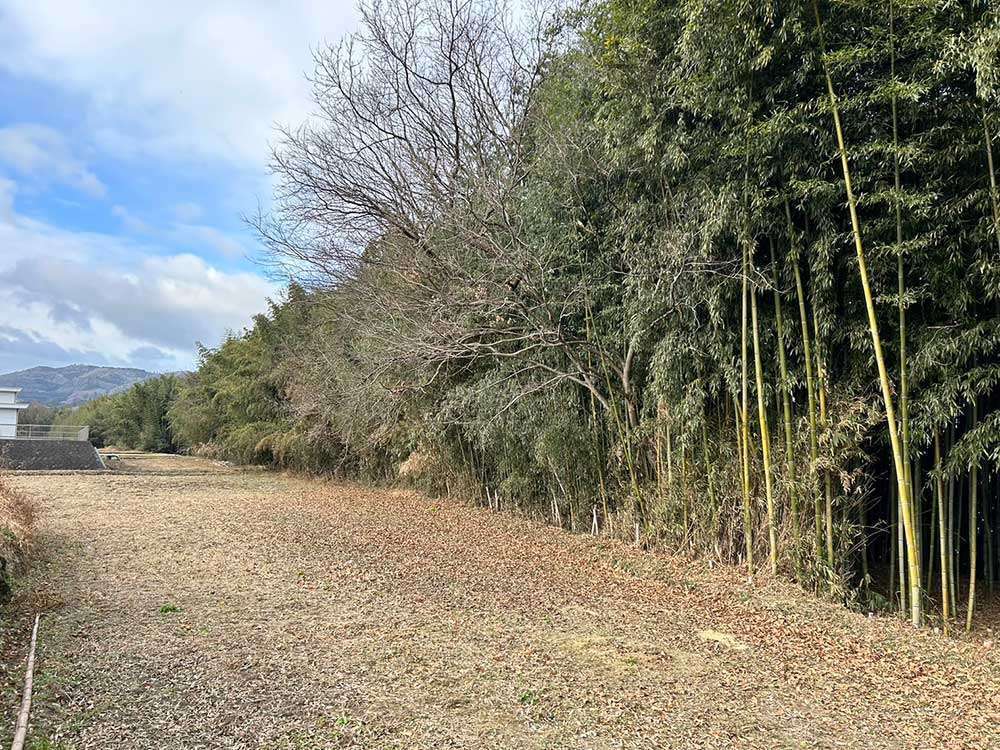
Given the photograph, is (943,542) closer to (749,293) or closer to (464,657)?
(749,293)

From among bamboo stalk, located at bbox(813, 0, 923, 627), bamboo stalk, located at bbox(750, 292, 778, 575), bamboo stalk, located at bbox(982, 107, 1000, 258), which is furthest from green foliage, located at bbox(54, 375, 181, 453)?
bamboo stalk, located at bbox(982, 107, 1000, 258)

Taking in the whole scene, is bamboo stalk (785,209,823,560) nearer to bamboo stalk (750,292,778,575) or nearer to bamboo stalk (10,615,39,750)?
bamboo stalk (750,292,778,575)

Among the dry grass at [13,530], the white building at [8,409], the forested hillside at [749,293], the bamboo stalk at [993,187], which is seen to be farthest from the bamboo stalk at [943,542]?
the white building at [8,409]

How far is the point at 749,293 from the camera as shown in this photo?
421 centimetres

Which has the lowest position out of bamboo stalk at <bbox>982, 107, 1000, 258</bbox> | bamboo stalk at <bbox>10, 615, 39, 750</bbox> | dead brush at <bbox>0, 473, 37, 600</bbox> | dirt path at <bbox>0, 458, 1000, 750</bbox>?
dirt path at <bbox>0, 458, 1000, 750</bbox>

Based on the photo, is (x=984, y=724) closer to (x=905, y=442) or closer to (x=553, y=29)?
(x=905, y=442)

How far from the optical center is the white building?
24438mm

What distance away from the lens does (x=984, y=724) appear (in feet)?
8.35

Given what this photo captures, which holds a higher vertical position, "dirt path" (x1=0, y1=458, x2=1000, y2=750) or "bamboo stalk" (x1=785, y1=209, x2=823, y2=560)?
"bamboo stalk" (x1=785, y1=209, x2=823, y2=560)

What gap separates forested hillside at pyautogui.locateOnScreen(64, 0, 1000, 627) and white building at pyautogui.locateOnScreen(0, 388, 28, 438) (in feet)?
81.9

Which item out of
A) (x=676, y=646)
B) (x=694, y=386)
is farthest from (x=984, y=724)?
(x=694, y=386)

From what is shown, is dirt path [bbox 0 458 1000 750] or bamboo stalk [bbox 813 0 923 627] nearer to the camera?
dirt path [bbox 0 458 1000 750]

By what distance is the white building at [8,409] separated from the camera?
24438 millimetres

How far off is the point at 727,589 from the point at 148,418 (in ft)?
95.4
